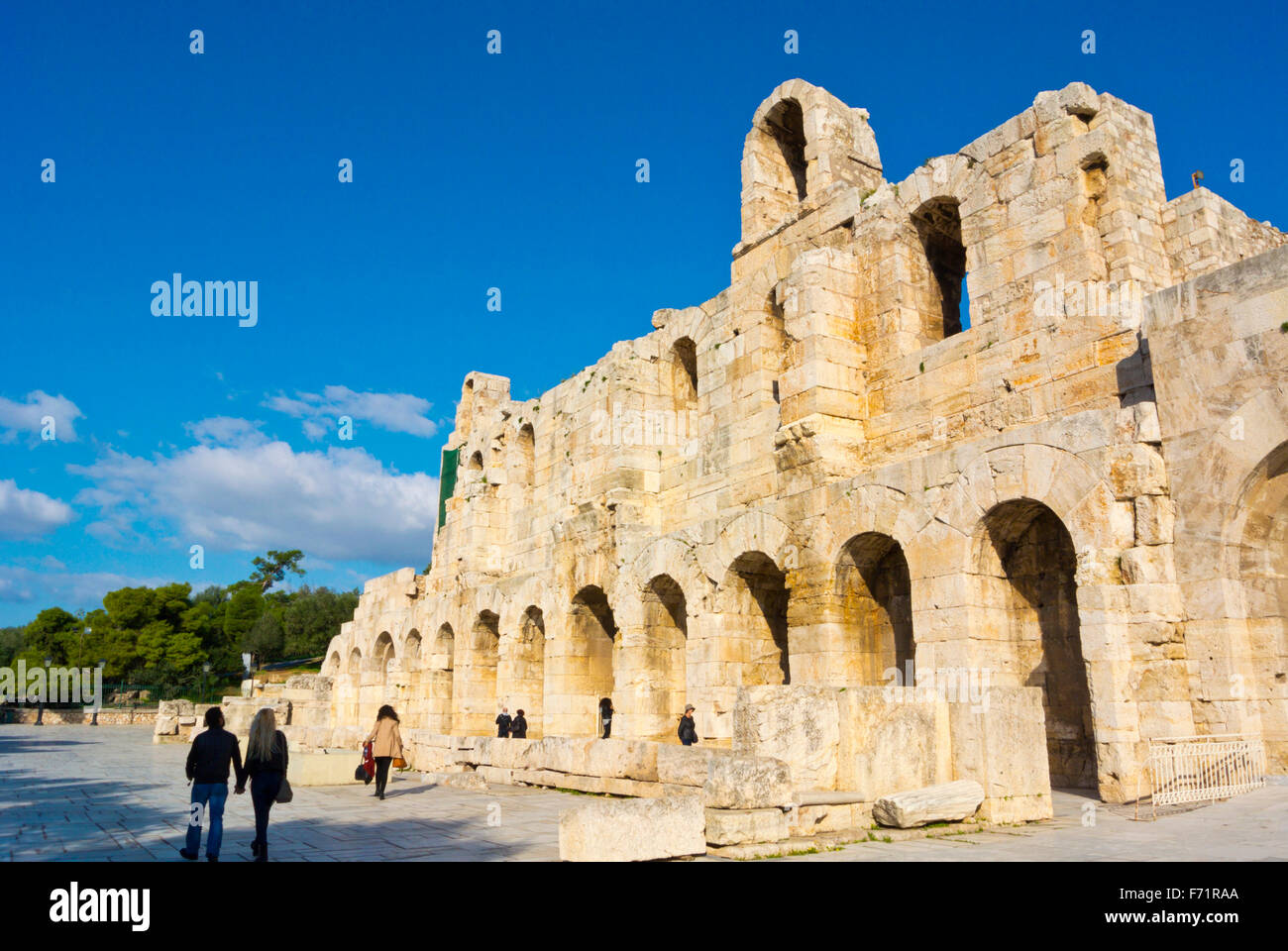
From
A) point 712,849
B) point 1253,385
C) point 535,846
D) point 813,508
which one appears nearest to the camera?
point 712,849

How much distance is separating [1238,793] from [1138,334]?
16.5 ft

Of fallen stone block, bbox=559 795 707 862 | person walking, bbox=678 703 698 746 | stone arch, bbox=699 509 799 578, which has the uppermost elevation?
stone arch, bbox=699 509 799 578

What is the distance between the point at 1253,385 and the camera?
8750 millimetres

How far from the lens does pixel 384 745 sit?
12.1m

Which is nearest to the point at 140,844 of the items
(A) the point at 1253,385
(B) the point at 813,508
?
(B) the point at 813,508

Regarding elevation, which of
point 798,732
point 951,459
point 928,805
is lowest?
point 928,805

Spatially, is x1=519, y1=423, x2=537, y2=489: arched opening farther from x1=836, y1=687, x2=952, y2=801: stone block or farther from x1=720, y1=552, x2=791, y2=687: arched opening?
x1=836, y1=687, x2=952, y2=801: stone block

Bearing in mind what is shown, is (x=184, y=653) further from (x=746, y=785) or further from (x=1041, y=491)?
(x=746, y=785)

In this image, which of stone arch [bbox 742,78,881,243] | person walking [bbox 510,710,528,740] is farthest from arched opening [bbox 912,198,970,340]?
person walking [bbox 510,710,528,740]

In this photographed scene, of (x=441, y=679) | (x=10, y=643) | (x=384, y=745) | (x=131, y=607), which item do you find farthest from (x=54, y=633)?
(x=384, y=745)

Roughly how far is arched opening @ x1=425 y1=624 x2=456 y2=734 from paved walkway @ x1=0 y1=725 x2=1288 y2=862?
1034 centimetres

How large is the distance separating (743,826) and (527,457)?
1832 centimetres

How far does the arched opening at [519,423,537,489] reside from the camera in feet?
79.5
